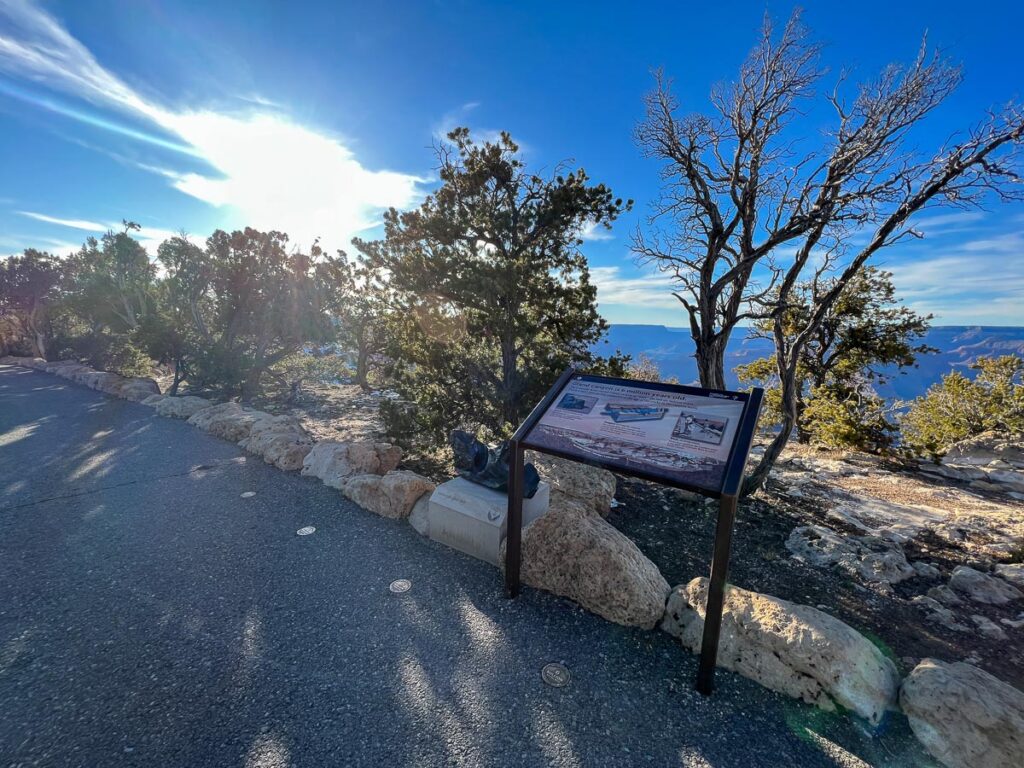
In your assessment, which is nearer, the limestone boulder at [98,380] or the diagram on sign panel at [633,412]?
the diagram on sign panel at [633,412]

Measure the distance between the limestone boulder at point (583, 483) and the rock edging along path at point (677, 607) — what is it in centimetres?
2

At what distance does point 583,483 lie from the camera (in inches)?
234

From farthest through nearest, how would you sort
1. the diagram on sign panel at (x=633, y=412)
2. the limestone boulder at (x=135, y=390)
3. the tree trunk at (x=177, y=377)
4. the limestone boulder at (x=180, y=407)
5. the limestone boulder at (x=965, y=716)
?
the tree trunk at (x=177, y=377) → the limestone boulder at (x=135, y=390) → the limestone boulder at (x=180, y=407) → the diagram on sign panel at (x=633, y=412) → the limestone boulder at (x=965, y=716)

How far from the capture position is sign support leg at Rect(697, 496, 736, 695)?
2666mm

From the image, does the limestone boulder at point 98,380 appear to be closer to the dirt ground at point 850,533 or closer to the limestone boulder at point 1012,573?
the dirt ground at point 850,533

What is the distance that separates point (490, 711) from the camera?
281 centimetres

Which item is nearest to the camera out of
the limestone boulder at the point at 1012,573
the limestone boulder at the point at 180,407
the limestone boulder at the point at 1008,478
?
the limestone boulder at the point at 1012,573

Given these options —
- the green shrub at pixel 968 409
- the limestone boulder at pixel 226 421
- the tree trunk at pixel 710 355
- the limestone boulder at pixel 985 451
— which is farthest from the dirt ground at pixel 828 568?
the limestone boulder at pixel 226 421

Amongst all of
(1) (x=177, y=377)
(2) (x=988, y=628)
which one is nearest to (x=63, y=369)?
(1) (x=177, y=377)

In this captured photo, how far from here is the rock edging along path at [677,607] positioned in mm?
2824

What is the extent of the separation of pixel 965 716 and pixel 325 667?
444 cm

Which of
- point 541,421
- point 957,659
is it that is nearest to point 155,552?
point 541,421

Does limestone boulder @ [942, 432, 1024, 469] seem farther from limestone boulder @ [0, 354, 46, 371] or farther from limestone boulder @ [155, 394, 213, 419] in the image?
limestone boulder @ [0, 354, 46, 371]

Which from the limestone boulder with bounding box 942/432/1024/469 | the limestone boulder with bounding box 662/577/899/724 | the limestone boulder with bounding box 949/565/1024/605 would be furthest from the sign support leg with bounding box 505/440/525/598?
the limestone boulder with bounding box 942/432/1024/469
